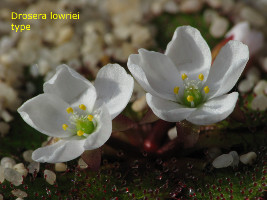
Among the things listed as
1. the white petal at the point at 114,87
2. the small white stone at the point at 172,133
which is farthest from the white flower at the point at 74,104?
the small white stone at the point at 172,133

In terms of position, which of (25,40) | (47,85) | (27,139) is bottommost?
(27,139)

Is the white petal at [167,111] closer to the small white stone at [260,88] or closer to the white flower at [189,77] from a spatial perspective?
the white flower at [189,77]

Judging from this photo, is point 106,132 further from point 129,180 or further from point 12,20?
point 12,20

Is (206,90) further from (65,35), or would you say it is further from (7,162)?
(65,35)

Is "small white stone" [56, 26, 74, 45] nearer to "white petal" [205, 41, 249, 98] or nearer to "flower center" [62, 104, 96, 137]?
"flower center" [62, 104, 96, 137]

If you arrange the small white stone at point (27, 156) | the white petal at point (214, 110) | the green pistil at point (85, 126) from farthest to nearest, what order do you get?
the small white stone at point (27, 156) < the green pistil at point (85, 126) < the white petal at point (214, 110)

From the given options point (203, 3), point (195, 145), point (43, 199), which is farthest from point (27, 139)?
point (203, 3)

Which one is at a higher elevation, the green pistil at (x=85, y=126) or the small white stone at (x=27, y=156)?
the green pistil at (x=85, y=126)

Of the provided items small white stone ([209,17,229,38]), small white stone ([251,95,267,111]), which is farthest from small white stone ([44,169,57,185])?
small white stone ([209,17,229,38])
